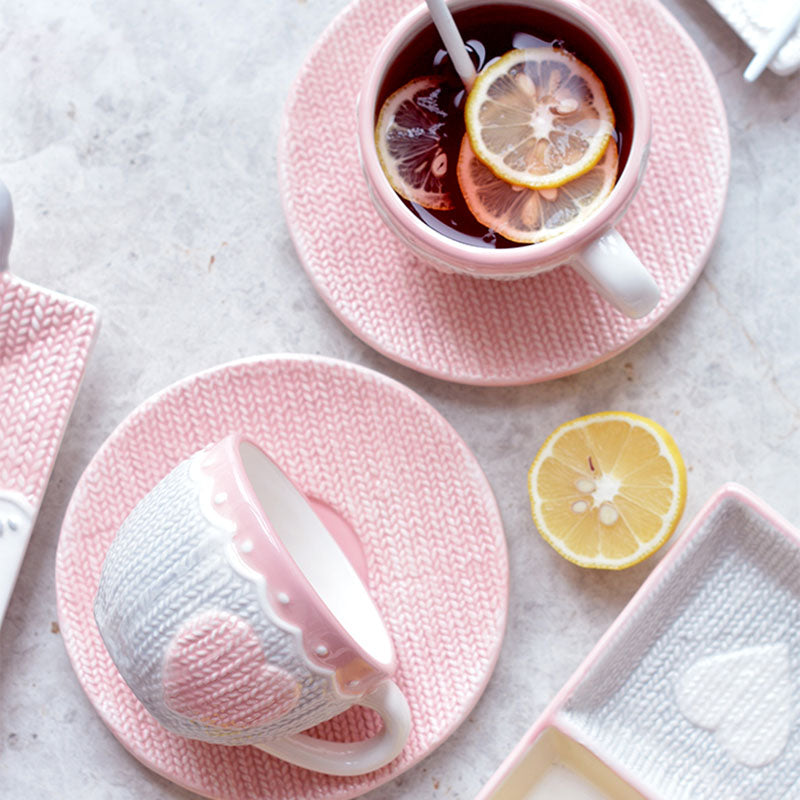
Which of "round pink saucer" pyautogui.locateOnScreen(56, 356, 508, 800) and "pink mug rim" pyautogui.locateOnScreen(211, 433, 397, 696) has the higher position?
"pink mug rim" pyautogui.locateOnScreen(211, 433, 397, 696)

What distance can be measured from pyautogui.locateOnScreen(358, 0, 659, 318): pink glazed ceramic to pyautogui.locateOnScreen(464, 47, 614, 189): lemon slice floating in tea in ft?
0.09

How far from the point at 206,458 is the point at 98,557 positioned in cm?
17

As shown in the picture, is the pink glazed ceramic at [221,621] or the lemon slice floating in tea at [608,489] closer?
the pink glazed ceramic at [221,621]

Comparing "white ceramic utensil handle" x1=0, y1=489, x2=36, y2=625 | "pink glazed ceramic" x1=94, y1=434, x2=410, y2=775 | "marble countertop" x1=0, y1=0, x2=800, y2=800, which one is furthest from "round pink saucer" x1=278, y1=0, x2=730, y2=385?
"white ceramic utensil handle" x1=0, y1=489, x2=36, y2=625

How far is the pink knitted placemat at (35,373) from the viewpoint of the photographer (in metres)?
Result: 0.79

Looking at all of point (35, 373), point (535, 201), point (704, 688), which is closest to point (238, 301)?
point (35, 373)

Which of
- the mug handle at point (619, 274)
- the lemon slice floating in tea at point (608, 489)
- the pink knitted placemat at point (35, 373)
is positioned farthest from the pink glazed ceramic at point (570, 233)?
the pink knitted placemat at point (35, 373)

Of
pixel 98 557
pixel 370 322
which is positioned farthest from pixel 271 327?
pixel 98 557

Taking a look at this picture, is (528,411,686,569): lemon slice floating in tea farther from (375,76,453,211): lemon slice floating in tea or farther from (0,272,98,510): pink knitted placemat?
(0,272,98,510): pink knitted placemat

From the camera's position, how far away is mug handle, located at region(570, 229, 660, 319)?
0.65 meters

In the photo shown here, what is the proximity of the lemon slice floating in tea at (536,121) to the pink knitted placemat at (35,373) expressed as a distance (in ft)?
1.08

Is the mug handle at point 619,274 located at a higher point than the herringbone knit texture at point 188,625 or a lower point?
higher

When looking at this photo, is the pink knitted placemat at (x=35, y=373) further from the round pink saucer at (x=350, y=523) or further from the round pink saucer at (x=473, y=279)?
the round pink saucer at (x=473, y=279)

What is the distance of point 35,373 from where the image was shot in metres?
0.80
